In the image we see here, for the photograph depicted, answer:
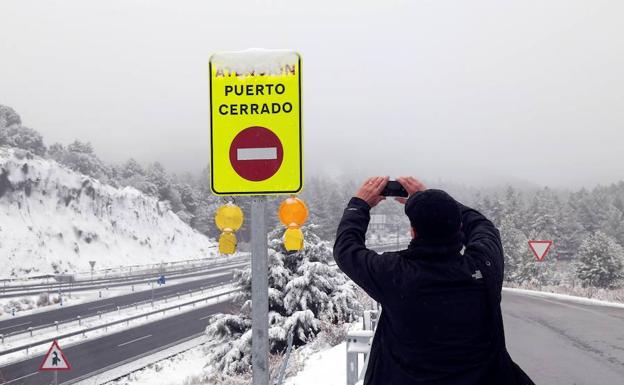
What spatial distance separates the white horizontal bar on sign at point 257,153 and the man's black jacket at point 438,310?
0.69m

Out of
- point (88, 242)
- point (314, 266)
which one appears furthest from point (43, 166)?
point (314, 266)

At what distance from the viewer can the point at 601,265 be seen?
42.8 m

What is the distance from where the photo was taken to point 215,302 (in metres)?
32.2

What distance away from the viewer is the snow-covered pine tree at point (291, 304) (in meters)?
14.0

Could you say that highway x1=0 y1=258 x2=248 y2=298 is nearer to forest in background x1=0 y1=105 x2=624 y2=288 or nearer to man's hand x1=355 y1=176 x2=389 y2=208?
forest in background x1=0 y1=105 x2=624 y2=288

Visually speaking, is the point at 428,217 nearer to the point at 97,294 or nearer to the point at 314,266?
the point at 314,266

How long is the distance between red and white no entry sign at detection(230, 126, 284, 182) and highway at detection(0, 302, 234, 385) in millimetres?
16080

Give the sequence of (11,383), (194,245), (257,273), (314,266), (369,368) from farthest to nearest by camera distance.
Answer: (194,245) < (11,383) < (314,266) < (257,273) < (369,368)

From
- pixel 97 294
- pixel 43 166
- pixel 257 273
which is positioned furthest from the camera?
pixel 43 166

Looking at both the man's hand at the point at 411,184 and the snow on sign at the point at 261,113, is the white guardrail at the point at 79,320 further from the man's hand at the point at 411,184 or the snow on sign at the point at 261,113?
the man's hand at the point at 411,184

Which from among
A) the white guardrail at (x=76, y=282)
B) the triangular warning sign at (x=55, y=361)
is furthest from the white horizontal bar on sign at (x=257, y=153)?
the white guardrail at (x=76, y=282)

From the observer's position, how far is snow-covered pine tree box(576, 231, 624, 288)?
4247 centimetres

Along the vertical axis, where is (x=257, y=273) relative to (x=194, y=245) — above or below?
above

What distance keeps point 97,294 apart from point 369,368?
36.3 metres
